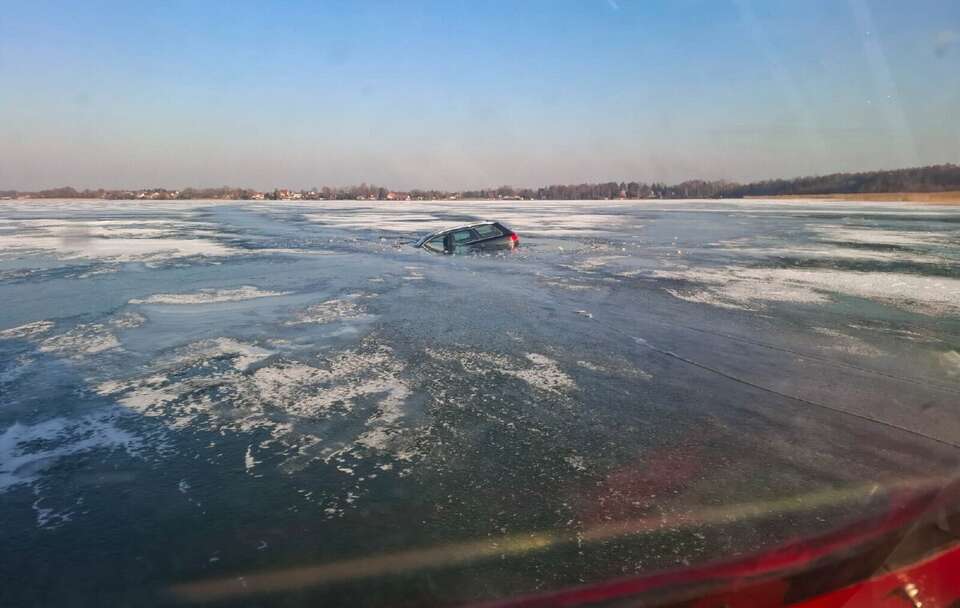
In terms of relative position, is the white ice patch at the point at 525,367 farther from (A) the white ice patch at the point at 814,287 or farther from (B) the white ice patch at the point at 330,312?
(A) the white ice patch at the point at 814,287

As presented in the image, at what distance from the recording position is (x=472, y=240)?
1827 cm

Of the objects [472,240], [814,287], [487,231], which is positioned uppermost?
[487,231]

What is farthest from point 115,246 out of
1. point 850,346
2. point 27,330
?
point 850,346

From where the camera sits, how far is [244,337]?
23.8ft

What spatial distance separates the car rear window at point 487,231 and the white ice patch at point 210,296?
9.00 metres

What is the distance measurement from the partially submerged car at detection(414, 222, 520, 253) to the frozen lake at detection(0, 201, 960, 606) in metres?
8.05

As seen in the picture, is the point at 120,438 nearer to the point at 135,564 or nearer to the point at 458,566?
the point at 135,564

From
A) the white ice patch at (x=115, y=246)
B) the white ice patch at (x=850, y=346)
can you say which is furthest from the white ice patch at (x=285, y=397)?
the white ice patch at (x=115, y=246)

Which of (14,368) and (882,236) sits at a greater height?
(882,236)

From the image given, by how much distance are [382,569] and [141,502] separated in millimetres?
1645

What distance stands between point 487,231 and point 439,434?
1474 centimetres

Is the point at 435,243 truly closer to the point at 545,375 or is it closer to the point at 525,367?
the point at 525,367

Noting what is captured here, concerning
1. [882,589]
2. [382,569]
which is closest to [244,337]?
[382,569]

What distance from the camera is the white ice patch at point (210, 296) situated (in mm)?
9523
